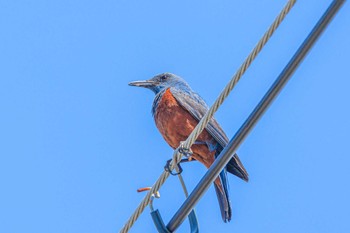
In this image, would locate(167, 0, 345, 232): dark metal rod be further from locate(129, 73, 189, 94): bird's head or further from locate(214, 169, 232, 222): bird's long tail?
locate(129, 73, 189, 94): bird's head

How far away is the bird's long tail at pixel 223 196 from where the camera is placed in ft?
22.0

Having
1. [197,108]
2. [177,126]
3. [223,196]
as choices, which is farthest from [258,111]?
[197,108]

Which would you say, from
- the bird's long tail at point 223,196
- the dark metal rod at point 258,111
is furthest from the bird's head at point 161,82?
the dark metal rod at point 258,111

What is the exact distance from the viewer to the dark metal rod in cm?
314

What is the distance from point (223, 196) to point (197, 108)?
1.12 meters

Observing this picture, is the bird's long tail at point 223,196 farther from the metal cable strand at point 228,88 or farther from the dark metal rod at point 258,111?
the dark metal rod at point 258,111

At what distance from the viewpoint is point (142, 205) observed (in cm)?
404

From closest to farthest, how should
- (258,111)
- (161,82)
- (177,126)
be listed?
(258,111)
(177,126)
(161,82)

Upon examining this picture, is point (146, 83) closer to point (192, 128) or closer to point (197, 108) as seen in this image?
point (197, 108)

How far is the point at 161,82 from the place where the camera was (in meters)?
8.47

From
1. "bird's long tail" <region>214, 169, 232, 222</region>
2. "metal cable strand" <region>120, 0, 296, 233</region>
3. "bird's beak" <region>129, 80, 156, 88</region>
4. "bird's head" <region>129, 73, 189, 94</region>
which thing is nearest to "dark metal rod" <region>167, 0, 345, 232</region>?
"metal cable strand" <region>120, 0, 296, 233</region>

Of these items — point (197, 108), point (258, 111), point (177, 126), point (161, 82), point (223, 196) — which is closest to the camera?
point (258, 111)

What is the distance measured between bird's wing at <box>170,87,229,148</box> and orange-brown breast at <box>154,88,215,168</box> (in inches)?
2.2

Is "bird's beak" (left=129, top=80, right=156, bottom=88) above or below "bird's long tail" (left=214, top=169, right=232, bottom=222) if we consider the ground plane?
above
